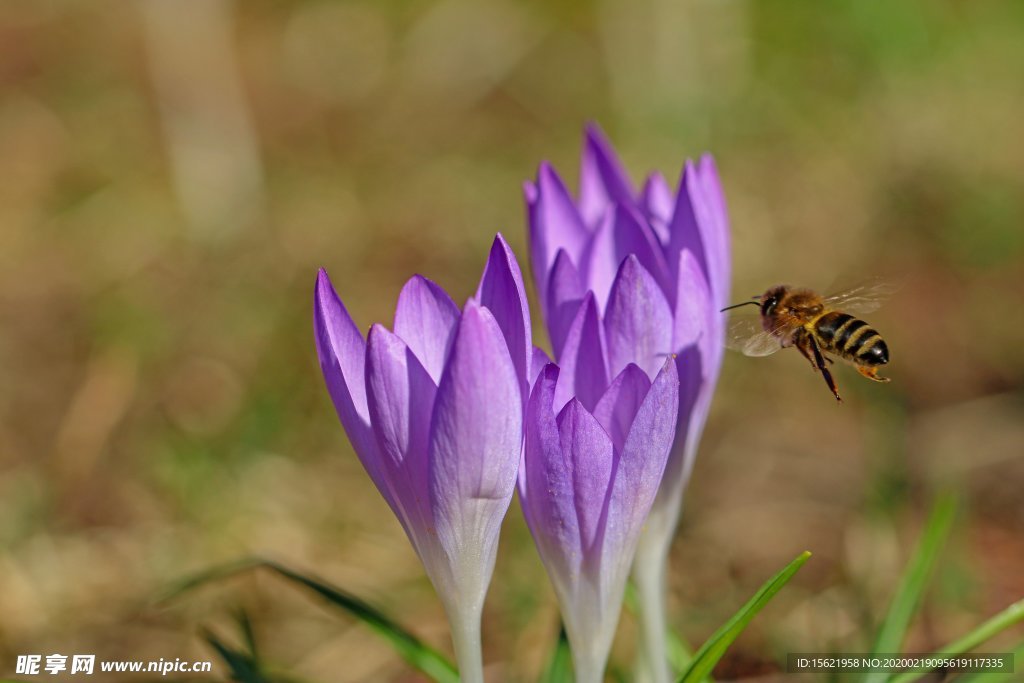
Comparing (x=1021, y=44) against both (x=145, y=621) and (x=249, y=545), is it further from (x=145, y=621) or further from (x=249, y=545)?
(x=145, y=621)

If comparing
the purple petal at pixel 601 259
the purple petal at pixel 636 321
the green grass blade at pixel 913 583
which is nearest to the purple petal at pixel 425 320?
the purple petal at pixel 636 321

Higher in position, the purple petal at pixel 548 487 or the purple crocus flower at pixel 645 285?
the purple crocus flower at pixel 645 285

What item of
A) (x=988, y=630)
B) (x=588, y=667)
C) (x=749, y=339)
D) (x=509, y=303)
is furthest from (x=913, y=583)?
(x=509, y=303)

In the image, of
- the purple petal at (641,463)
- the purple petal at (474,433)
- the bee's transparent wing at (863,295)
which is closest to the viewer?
the purple petal at (474,433)

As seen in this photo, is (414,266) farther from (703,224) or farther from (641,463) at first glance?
(641,463)

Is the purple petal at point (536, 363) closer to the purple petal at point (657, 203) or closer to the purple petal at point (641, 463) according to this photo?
the purple petal at point (641, 463)

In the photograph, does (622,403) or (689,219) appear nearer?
(622,403)
